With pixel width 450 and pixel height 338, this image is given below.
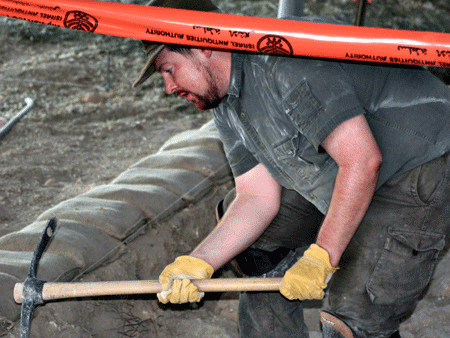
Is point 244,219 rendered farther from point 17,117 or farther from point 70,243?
point 17,117

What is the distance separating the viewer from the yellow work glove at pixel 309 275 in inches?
72.2

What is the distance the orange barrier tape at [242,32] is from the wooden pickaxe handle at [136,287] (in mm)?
828

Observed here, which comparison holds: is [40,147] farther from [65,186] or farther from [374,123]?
[374,123]

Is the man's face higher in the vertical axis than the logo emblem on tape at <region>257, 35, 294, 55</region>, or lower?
lower

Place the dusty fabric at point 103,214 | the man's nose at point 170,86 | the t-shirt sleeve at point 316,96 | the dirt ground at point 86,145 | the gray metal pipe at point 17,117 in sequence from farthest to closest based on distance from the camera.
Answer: the gray metal pipe at point 17,117 < the dusty fabric at point 103,214 < the dirt ground at point 86,145 < the man's nose at point 170,86 < the t-shirt sleeve at point 316,96

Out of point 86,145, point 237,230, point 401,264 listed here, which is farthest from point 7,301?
point 86,145

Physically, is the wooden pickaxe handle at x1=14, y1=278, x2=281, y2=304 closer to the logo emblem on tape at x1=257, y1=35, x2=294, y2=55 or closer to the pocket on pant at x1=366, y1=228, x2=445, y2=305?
the pocket on pant at x1=366, y1=228, x2=445, y2=305

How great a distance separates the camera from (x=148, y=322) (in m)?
2.54

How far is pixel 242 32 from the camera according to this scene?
1.93 meters

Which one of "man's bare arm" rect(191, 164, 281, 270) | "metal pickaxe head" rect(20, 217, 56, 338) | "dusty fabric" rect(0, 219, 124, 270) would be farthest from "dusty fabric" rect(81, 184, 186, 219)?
"metal pickaxe head" rect(20, 217, 56, 338)

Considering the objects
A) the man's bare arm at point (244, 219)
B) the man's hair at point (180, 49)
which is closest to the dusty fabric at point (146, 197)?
the man's bare arm at point (244, 219)

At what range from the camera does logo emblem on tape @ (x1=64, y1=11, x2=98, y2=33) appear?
1.98m

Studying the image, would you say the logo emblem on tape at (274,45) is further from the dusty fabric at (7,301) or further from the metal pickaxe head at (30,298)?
the dusty fabric at (7,301)

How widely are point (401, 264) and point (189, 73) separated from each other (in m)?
1.02
